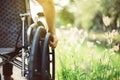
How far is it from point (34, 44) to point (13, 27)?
13.1 inches

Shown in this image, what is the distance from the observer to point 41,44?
3.17 m

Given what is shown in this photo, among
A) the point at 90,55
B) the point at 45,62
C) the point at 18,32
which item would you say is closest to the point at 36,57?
the point at 45,62

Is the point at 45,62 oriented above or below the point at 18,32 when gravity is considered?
below

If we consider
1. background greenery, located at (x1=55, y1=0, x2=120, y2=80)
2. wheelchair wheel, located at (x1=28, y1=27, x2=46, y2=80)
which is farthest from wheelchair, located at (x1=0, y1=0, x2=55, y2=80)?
background greenery, located at (x1=55, y1=0, x2=120, y2=80)

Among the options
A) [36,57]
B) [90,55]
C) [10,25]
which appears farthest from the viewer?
[90,55]

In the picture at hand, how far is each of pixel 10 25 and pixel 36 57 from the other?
0.38m

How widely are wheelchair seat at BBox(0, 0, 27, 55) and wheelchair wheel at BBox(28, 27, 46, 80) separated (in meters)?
0.18

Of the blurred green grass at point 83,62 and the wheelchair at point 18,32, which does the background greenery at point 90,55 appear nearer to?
the blurred green grass at point 83,62

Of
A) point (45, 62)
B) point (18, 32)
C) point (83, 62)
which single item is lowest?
point (83, 62)

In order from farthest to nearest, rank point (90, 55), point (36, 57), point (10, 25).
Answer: point (90, 55), point (10, 25), point (36, 57)

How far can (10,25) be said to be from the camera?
10.9 feet

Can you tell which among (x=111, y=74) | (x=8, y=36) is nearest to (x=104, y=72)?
(x=111, y=74)

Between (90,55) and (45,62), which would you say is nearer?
(45,62)

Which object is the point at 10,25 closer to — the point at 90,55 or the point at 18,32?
the point at 18,32
